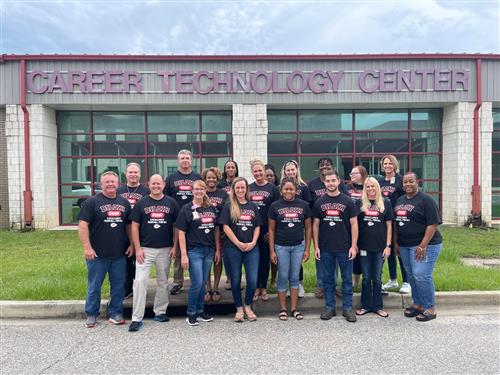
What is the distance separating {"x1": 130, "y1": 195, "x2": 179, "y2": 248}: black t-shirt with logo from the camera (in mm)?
4844

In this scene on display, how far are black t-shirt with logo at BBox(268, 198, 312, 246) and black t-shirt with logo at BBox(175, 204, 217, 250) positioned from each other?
840 mm

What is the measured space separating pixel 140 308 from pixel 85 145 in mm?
11220

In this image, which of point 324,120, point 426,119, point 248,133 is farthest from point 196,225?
point 426,119

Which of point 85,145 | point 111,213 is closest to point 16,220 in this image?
point 85,145

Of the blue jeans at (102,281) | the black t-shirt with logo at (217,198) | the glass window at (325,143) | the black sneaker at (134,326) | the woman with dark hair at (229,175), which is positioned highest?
the glass window at (325,143)

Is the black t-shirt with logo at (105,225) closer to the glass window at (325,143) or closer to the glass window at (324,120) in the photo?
the glass window at (325,143)

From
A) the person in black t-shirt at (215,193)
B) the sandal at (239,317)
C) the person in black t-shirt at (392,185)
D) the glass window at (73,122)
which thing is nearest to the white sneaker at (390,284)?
the person in black t-shirt at (392,185)

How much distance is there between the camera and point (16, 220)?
13.0m

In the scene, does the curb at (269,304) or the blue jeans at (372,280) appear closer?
the blue jeans at (372,280)

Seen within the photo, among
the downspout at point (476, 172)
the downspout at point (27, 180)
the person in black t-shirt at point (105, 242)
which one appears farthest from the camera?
the downspout at point (476, 172)

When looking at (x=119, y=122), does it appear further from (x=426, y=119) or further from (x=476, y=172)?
(x=476, y=172)

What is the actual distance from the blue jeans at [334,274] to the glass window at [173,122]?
10.3m

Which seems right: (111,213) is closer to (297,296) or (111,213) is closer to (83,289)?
(83,289)

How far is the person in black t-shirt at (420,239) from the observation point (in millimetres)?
4852
